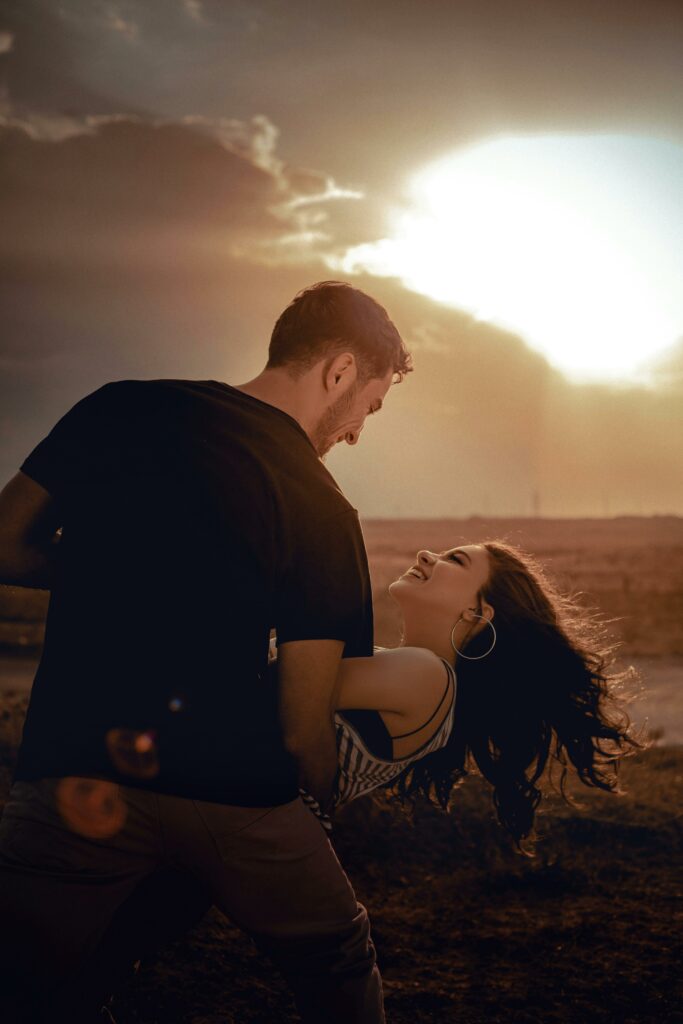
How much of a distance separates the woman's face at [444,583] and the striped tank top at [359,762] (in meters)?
0.72

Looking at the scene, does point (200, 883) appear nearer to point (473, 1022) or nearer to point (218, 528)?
point (218, 528)

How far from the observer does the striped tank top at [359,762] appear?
2.57 m

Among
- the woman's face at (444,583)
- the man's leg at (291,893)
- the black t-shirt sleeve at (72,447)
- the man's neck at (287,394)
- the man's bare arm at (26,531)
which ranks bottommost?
the man's leg at (291,893)

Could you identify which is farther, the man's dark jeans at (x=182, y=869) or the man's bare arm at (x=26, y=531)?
the man's bare arm at (x=26, y=531)

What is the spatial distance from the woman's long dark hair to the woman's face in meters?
0.07

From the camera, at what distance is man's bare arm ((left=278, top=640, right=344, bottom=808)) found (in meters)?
2.11

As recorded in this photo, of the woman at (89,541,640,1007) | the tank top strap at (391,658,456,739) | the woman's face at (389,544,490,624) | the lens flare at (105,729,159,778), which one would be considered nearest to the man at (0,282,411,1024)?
the lens flare at (105,729,159,778)

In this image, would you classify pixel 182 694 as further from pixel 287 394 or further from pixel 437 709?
pixel 437 709

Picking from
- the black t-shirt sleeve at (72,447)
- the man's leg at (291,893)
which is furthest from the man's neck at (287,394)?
the man's leg at (291,893)

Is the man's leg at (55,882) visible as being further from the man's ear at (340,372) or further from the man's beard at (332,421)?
the man's ear at (340,372)

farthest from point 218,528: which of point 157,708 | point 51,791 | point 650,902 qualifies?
point 650,902

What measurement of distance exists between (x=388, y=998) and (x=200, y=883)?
2263mm

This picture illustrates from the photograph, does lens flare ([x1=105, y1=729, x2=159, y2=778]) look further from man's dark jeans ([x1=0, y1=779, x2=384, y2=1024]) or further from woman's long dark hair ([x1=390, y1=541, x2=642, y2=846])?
woman's long dark hair ([x1=390, y1=541, x2=642, y2=846])

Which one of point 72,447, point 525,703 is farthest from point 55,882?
point 525,703
